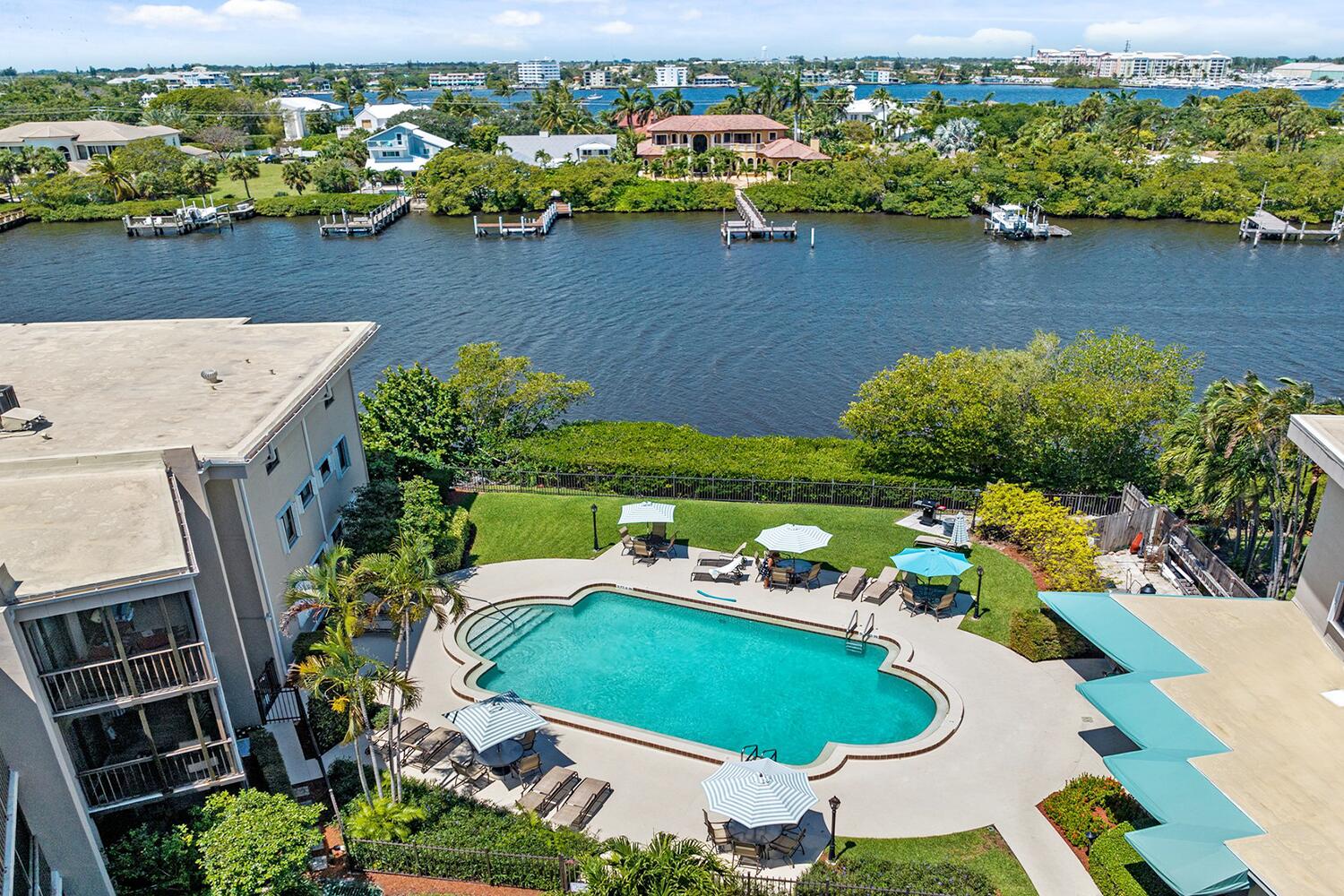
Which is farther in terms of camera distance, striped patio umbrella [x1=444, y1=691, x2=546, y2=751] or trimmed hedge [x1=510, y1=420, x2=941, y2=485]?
trimmed hedge [x1=510, y1=420, x2=941, y2=485]

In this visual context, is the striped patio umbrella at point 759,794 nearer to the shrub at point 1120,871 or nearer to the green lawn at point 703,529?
the shrub at point 1120,871

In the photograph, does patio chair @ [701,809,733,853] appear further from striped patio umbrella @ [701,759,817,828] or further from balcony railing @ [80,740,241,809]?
balcony railing @ [80,740,241,809]

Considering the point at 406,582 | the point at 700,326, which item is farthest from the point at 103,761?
the point at 700,326

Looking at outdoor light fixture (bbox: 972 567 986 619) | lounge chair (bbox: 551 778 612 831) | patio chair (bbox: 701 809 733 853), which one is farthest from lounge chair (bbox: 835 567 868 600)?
lounge chair (bbox: 551 778 612 831)

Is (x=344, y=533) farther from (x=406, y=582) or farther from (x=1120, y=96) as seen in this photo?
(x=1120, y=96)

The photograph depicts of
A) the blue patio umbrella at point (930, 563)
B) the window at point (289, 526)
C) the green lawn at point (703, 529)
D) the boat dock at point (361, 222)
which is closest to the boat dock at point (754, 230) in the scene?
the boat dock at point (361, 222)

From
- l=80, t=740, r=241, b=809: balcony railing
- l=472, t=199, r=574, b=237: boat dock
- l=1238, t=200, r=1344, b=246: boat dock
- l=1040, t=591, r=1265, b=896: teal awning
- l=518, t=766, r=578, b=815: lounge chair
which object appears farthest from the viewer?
l=472, t=199, r=574, b=237: boat dock
